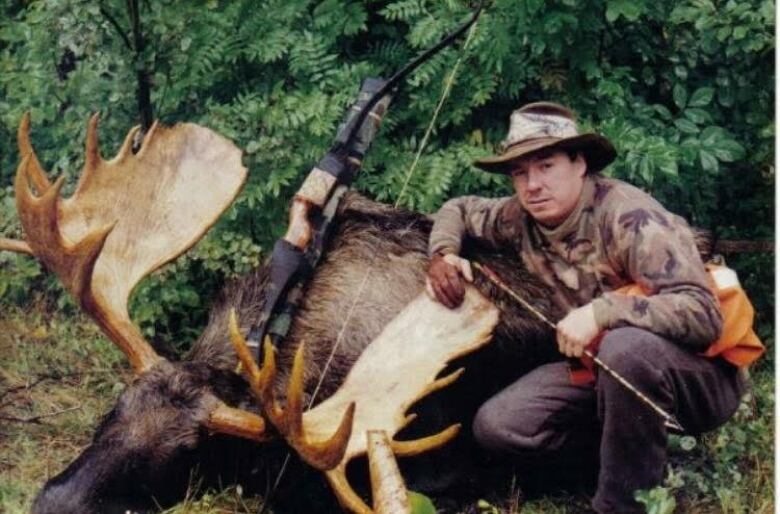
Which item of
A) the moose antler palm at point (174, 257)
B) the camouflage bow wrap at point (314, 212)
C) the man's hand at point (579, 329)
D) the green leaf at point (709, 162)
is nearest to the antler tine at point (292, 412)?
the moose antler palm at point (174, 257)

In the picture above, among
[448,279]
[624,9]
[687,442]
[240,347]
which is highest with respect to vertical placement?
[624,9]

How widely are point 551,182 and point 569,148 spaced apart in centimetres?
13

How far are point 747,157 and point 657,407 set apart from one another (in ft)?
7.08

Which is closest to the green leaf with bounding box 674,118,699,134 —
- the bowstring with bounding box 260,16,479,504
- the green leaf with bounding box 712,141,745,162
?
the green leaf with bounding box 712,141,745,162

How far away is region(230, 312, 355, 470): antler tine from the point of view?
3.08 m

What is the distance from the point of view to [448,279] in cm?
384

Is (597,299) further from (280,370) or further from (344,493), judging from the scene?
(280,370)

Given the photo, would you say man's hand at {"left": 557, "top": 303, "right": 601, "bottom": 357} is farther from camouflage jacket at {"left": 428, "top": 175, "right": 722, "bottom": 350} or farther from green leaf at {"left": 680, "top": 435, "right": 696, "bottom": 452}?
green leaf at {"left": 680, "top": 435, "right": 696, "bottom": 452}

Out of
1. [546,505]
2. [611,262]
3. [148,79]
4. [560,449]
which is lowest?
[546,505]

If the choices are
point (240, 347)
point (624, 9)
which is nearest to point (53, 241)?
point (240, 347)

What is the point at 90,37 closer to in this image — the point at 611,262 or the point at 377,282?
the point at 377,282

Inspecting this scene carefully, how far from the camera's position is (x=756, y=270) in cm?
514

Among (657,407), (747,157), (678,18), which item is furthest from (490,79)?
(657,407)

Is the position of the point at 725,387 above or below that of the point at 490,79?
below
